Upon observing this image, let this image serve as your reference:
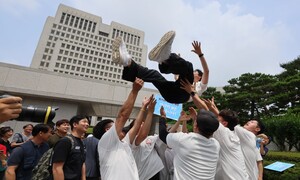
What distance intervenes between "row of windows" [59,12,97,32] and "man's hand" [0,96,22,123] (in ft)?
230

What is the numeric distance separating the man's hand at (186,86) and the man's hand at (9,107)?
180 cm

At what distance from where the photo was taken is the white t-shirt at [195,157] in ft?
6.52

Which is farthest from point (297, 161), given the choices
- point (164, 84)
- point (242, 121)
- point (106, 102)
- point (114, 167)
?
point (242, 121)

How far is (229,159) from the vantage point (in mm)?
2314

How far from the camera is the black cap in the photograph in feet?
6.60

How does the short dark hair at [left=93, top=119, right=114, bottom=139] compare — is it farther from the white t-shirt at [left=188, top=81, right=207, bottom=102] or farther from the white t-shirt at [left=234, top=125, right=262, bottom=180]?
the white t-shirt at [left=234, top=125, right=262, bottom=180]

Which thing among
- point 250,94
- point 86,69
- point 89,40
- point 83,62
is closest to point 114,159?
point 250,94

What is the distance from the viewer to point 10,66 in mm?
9703

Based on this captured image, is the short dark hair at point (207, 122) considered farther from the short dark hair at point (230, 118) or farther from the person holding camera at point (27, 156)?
the person holding camera at point (27, 156)

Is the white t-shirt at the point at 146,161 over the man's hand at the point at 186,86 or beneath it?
beneath

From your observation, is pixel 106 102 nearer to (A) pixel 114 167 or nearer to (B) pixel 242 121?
(A) pixel 114 167

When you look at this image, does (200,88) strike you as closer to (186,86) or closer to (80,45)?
(186,86)

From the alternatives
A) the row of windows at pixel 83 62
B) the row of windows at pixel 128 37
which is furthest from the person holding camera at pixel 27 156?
the row of windows at pixel 128 37

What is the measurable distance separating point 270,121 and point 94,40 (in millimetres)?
61877
